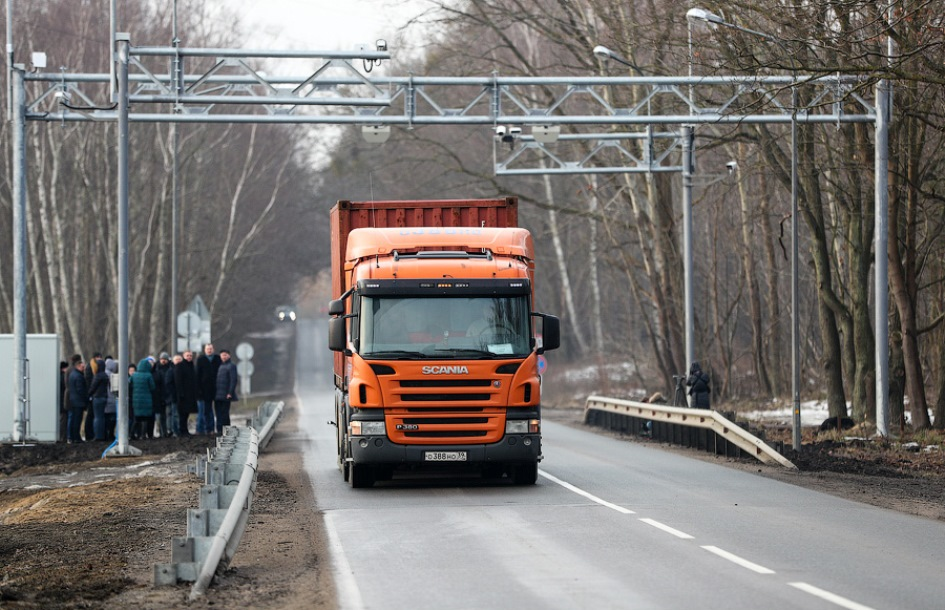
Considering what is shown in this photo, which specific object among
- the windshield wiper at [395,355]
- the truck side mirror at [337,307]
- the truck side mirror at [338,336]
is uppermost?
the truck side mirror at [337,307]

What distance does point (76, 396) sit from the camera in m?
28.9

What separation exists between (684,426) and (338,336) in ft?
37.2

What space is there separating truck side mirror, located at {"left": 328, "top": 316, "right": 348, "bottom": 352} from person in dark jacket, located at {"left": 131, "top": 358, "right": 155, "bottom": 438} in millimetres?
11947

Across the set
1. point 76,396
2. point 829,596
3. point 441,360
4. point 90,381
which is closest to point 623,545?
point 829,596

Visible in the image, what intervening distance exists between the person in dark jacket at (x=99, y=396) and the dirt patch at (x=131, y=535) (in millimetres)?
3460

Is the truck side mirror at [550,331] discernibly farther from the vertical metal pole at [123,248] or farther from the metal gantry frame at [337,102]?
the vertical metal pole at [123,248]

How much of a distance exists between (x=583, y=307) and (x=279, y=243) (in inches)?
593

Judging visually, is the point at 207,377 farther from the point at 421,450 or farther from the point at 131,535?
the point at 131,535

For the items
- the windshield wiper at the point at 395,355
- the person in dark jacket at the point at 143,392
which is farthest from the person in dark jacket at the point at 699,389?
the windshield wiper at the point at 395,355

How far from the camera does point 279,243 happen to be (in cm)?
7081

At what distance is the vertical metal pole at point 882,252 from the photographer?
1045 inches

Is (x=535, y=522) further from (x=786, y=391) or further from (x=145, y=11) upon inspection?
(x=145, y=11)

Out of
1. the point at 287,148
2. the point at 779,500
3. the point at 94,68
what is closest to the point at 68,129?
the point at 94,68

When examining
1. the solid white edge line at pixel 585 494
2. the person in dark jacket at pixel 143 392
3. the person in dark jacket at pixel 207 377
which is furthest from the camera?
the person in dark jacket at pixel 207 377
